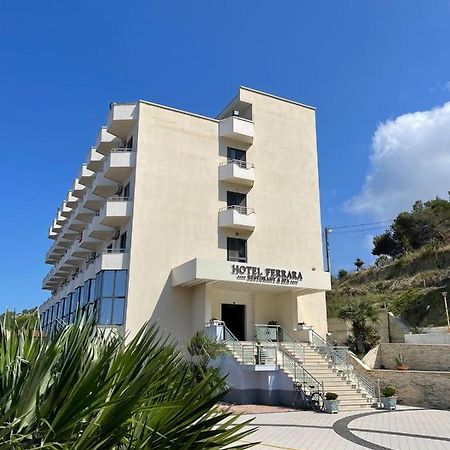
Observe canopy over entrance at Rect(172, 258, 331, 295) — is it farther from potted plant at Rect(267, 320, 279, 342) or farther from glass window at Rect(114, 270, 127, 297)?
glass window at Rect(114, 270, 127, 297)

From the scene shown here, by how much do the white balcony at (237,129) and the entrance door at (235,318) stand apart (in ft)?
35.9

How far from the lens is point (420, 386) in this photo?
66.2 feet

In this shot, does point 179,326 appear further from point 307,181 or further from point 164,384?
point 164,384

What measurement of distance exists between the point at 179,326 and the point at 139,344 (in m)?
22.5

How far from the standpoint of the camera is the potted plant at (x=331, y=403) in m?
17.8

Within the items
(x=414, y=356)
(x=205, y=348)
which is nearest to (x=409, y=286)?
(x=414, y=356)

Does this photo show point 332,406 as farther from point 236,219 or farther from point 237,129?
point 237,129

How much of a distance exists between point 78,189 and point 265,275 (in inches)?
923

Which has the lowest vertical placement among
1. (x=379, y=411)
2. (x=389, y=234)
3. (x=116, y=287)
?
(x=379, y=411)

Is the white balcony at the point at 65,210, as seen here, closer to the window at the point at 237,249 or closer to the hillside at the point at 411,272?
→ the window at the point at 237,249

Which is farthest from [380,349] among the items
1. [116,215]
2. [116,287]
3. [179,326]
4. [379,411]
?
[116,215]

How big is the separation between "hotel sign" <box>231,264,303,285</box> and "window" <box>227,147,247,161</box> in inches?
333

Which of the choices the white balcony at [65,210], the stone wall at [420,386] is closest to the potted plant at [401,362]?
the stone wall at [420,386]

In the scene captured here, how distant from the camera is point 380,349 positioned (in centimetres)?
2538
